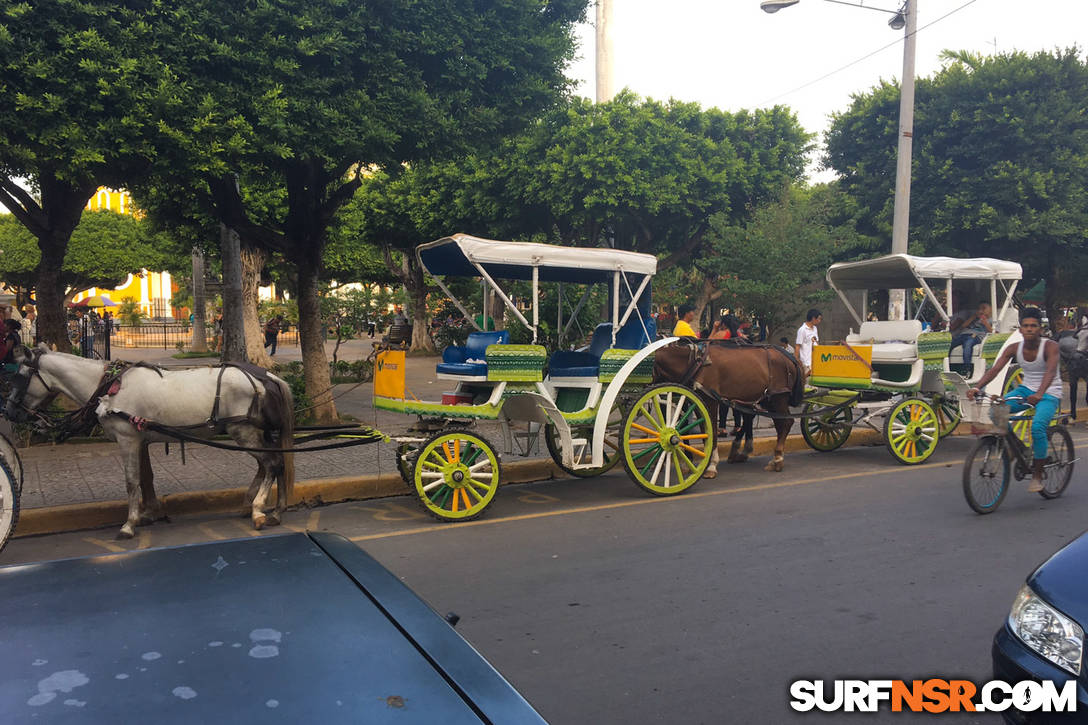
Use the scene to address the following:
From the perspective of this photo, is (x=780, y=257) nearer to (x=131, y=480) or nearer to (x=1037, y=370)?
(x=1037, y=370)

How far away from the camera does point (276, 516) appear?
7.14 m

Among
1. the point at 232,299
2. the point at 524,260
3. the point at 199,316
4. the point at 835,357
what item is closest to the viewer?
the point at 524,260

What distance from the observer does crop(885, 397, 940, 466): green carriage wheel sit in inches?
384

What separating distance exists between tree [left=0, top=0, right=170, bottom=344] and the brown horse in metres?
6.13

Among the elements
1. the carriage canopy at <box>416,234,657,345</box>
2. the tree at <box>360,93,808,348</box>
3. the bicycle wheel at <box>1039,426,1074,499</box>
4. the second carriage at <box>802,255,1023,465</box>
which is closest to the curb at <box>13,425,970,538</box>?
the carriage canopy at <box>416,234,657,345</box>

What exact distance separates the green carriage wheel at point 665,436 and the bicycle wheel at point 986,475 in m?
2.40

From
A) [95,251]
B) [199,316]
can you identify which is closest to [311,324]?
[199,316]

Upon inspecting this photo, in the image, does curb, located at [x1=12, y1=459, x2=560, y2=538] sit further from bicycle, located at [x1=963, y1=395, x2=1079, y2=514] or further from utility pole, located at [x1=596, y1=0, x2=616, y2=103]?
utility pole, located at [x1=596, y1=0, x2=616, y2=103]

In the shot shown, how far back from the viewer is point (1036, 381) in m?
7.71

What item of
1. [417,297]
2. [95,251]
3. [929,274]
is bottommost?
[417,297]

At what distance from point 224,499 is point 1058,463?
7.63 metres

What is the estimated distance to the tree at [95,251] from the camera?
149ft

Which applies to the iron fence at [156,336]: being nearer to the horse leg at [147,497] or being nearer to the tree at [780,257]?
the tree at [780,257]

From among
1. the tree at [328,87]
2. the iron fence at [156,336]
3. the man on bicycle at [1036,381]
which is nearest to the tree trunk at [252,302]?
the tree at [328,87]
